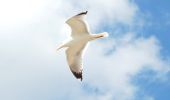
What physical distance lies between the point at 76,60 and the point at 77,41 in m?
1.16

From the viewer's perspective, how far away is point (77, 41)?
21469mm

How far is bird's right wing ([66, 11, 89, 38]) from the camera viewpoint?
813 inches

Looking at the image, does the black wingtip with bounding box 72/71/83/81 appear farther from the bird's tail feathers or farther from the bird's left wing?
the bird's tail feathers

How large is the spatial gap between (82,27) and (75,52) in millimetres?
1467

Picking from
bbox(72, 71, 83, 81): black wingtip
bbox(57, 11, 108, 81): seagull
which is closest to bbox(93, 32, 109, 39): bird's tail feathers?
bbox(57, 11, 108, 81): seagull

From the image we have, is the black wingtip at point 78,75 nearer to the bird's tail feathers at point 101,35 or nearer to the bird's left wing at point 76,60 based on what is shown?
the bird's left wing at point 76,60

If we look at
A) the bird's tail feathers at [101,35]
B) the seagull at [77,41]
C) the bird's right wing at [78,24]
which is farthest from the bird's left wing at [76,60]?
the bird's tail feathers at [101,35]

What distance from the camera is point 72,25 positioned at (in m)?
21.1

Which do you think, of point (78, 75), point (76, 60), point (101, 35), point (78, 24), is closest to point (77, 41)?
point (78, 24)

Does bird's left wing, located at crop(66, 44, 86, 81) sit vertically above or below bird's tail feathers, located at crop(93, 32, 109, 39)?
below

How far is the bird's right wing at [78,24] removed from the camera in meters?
20.7

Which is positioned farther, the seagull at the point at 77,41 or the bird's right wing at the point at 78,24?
the seagull at the point at 77,41

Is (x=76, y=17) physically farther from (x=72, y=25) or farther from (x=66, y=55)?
(x=66, y=55)

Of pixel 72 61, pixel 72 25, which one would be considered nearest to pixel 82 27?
pixel 72 25
